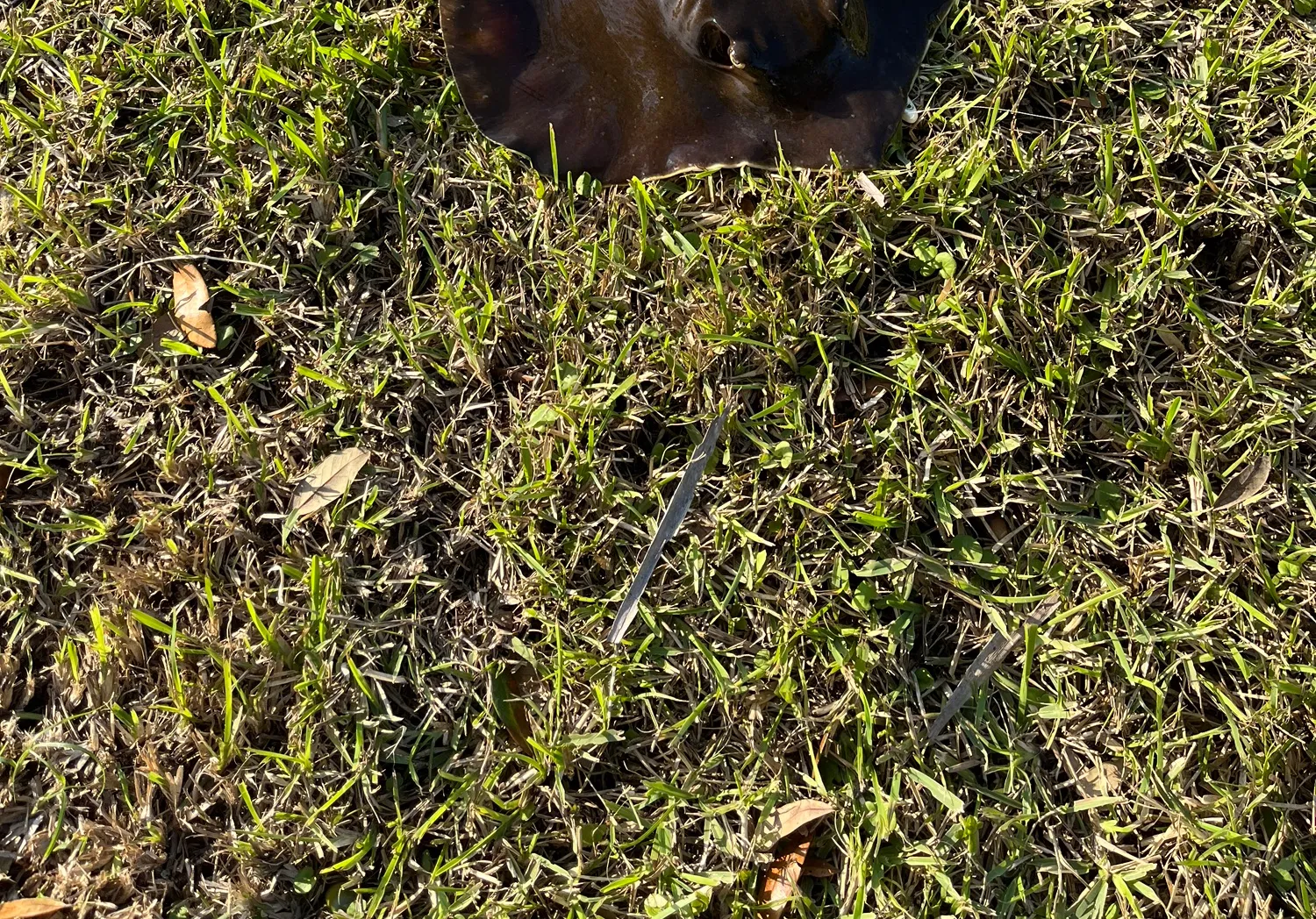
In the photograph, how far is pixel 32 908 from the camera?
1.92 meters

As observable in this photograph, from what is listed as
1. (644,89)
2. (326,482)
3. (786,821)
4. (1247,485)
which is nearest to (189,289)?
(326,482)

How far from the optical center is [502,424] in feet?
7.46

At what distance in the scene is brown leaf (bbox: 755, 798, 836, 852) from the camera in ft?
6.57

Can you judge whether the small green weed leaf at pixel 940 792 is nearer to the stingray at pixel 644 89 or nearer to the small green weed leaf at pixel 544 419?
the small green weed leaf at pixel 544 419

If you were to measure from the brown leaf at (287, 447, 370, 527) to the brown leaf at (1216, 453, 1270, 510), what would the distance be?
199 centimetres

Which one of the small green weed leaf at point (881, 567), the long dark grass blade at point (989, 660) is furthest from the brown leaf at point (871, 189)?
the long dark grass blade at point (989, 660)

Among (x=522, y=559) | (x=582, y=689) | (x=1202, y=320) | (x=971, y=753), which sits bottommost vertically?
(x=971, y=753)

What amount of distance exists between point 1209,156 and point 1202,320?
46cm

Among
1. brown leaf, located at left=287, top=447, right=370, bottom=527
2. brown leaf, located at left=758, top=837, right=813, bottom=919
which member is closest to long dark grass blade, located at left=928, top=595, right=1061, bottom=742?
brown leaf, located at left=758, top=837, right=813, bottom=919

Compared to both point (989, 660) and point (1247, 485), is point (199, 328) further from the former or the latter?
point (1247, 485)

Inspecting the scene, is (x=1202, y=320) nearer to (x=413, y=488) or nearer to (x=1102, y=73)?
(x=1102, y=73)

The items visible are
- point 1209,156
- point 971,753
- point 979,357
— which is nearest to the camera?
point 971,753

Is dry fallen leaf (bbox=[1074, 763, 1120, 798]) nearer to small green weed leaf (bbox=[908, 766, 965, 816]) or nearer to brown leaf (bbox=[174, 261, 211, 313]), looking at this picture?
small green weed leaf (bbox=[908, 766, 965, 816])

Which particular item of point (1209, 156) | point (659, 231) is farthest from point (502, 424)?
point (1209, 156)
